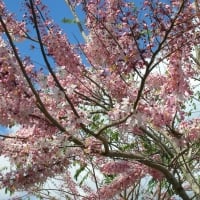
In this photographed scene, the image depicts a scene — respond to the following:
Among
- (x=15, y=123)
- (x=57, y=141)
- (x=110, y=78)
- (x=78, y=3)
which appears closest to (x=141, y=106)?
Result: (x=57, y=141)

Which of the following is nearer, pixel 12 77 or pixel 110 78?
A: pixel 12 77

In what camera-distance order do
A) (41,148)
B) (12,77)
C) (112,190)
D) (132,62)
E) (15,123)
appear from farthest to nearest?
(112,190) < (132,62) < (41,148) < (15,123) < (12,77)

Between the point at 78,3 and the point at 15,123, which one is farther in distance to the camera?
the point at 78,3

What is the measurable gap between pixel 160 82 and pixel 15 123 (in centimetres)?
246

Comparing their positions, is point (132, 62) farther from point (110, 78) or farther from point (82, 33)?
point (82, 33)

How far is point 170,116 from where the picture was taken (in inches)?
169

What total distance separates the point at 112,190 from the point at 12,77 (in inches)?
130

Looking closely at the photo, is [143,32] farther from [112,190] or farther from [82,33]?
[112,190]

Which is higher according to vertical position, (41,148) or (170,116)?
(41,148)

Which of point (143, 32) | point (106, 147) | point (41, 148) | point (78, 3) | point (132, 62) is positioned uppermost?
point (78, 3)

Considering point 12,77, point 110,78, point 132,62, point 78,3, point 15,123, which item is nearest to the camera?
point 12,77

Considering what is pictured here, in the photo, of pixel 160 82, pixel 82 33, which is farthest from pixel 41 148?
pixel 82 33

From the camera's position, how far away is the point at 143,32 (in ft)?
16.4

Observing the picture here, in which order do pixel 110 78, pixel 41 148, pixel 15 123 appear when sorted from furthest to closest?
pixel 110 78 < pixel 41 148 < pixel 15 123
